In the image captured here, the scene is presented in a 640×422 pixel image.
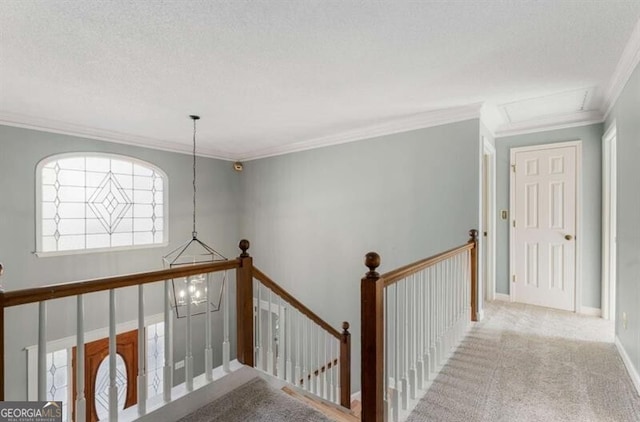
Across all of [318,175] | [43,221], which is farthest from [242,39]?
[43,221]

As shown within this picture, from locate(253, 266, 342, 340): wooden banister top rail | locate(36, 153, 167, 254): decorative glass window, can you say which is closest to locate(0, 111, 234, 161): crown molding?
locate(36, 153, 167, 254): decorative glass window

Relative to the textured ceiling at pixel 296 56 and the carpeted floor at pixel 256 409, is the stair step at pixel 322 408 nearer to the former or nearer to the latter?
the carpeted floor at pixel 256 409

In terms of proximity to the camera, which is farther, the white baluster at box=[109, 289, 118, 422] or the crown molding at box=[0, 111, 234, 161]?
the crown molding at box=[0, 111, 234, 161]

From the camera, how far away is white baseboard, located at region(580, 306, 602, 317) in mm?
3395

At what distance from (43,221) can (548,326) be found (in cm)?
581

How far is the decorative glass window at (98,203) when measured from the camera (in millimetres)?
3832

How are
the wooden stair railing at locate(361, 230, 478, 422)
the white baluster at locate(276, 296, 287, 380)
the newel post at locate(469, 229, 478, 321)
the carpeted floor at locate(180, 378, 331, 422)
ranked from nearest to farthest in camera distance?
the wooden stair railing at locate(361, 230, 478, 422) < the carpeted floor at locate(180, 378, 331, 422) < the white baluster at locate(276, 296, 287, 380) < the newel post at locate(469, 229, 478, 321)

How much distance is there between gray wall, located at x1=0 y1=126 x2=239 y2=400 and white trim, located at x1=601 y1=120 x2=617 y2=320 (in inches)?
214

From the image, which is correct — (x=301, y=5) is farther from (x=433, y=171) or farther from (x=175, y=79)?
(x=433, y=171)

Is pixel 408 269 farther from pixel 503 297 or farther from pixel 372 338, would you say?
pixel 503 297

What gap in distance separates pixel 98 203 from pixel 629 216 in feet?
18.5

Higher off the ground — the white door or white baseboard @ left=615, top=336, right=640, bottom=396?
the white door

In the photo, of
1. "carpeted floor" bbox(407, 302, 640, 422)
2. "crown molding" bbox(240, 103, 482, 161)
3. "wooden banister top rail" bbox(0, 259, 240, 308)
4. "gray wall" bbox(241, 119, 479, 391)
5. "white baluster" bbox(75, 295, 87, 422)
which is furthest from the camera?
"gray wall" bbox(241, 119, 479, 391)

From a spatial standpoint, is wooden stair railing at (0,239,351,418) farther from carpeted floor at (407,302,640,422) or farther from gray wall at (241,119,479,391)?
carpeted floor at (407,302,640,422)
